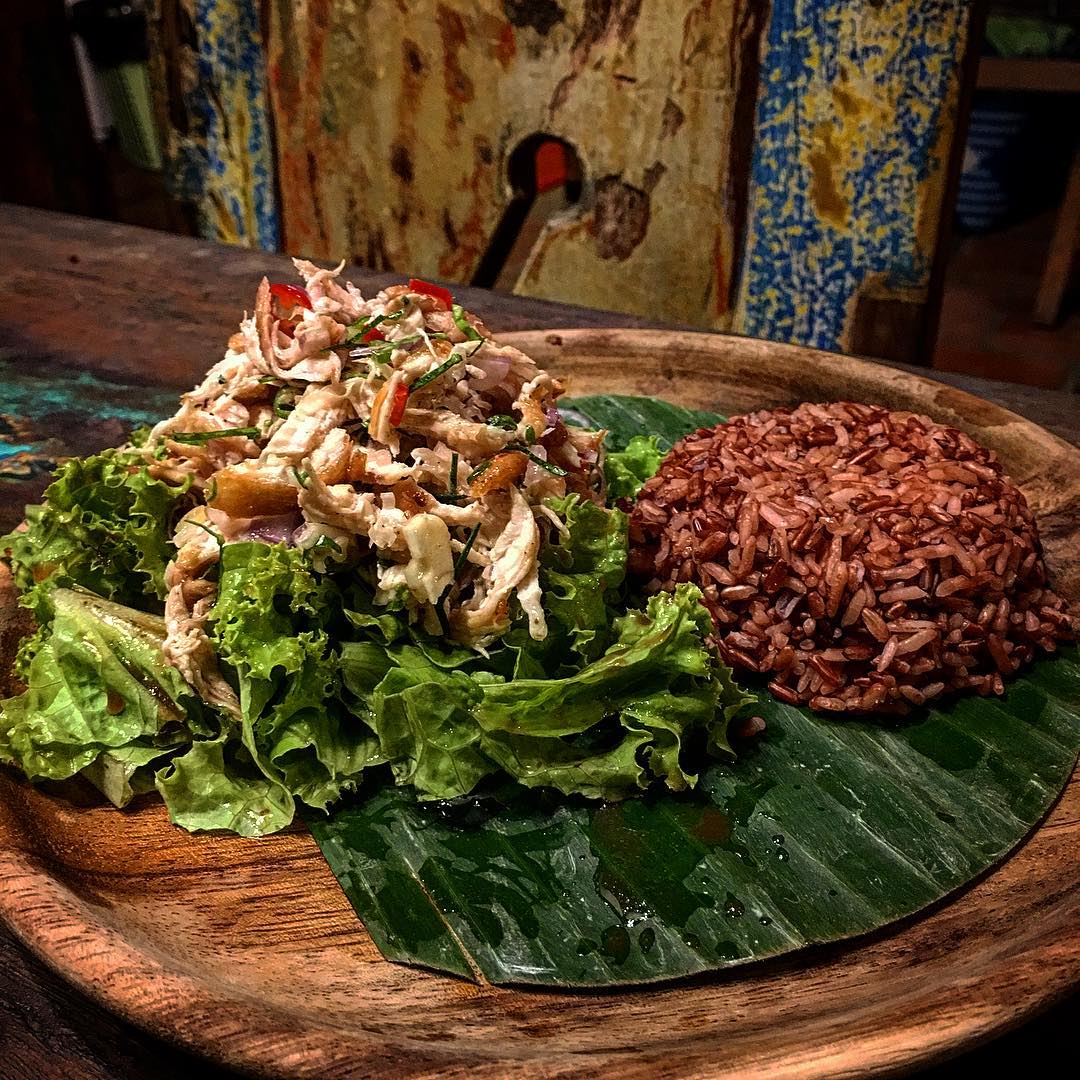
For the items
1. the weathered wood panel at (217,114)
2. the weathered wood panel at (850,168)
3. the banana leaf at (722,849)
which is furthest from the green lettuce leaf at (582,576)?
the weathered wood panel at (217,114)

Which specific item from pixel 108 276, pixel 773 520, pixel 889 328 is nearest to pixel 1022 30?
pixel 889 328

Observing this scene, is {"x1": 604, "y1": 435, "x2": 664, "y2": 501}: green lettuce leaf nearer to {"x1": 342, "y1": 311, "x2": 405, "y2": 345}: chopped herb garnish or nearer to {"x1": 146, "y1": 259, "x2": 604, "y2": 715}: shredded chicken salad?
{"x1": 146, "y1": 259, "x2": 604, "y2": 715}: shredded chicken salad

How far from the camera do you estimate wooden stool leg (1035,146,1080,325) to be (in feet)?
24.1

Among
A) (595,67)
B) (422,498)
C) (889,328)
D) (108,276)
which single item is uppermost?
(595,67)

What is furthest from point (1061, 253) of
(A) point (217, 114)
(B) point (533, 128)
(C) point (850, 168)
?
(A) point (217, 114)

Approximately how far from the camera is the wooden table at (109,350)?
64.2 inches

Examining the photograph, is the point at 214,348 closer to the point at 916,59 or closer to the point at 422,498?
the point at 422,498

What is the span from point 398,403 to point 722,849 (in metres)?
1.02

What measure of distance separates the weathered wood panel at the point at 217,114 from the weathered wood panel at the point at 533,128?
0.16 meters

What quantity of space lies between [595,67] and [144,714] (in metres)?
3.92

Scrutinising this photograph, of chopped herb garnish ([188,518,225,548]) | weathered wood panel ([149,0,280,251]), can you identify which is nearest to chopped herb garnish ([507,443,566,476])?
chopped herb garnish ([188,518,225,548])

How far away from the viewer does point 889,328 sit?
4.88 m

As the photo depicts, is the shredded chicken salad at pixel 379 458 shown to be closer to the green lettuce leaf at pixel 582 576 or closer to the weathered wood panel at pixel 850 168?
the green lettuce leaf at pixel 582 576

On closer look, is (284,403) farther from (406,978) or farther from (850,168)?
(850,168)
